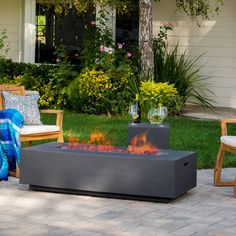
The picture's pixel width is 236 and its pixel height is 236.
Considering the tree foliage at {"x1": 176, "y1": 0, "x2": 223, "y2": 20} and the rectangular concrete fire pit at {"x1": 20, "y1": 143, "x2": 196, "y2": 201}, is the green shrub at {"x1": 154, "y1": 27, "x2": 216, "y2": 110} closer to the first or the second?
the tree foliage at {"x1": 176, "y1": 0, "x2": 223, "y2": 20}

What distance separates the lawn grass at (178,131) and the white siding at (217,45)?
2356 millimetres

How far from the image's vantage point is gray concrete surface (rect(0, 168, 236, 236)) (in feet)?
18.9

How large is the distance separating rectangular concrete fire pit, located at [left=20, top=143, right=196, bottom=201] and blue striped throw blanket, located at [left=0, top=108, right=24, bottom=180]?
77cm

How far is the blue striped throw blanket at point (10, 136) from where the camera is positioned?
8031mm

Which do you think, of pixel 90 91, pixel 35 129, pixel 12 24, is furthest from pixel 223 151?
pixel 12 24

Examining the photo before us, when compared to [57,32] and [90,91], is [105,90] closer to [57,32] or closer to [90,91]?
[90,91]

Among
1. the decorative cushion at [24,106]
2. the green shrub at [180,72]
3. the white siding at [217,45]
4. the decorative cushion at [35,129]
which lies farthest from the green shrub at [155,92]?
the white siding at [217,45]

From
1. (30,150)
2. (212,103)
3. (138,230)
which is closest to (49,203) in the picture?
(30,150)

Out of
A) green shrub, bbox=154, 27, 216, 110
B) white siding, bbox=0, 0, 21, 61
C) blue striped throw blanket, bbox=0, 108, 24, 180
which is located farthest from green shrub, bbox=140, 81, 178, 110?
white siding, bbox=0, 0, 21, 61

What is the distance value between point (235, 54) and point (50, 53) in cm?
423

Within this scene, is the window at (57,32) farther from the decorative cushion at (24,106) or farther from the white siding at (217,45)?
the decorative cushion at (24,106)

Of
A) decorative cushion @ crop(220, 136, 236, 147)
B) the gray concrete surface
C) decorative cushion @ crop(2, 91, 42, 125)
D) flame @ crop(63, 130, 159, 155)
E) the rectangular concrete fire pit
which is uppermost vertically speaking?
decorative cushion @ crop(2, 91, 42, 125)

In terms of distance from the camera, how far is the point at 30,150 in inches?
284

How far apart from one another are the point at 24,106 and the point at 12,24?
30.9ft
